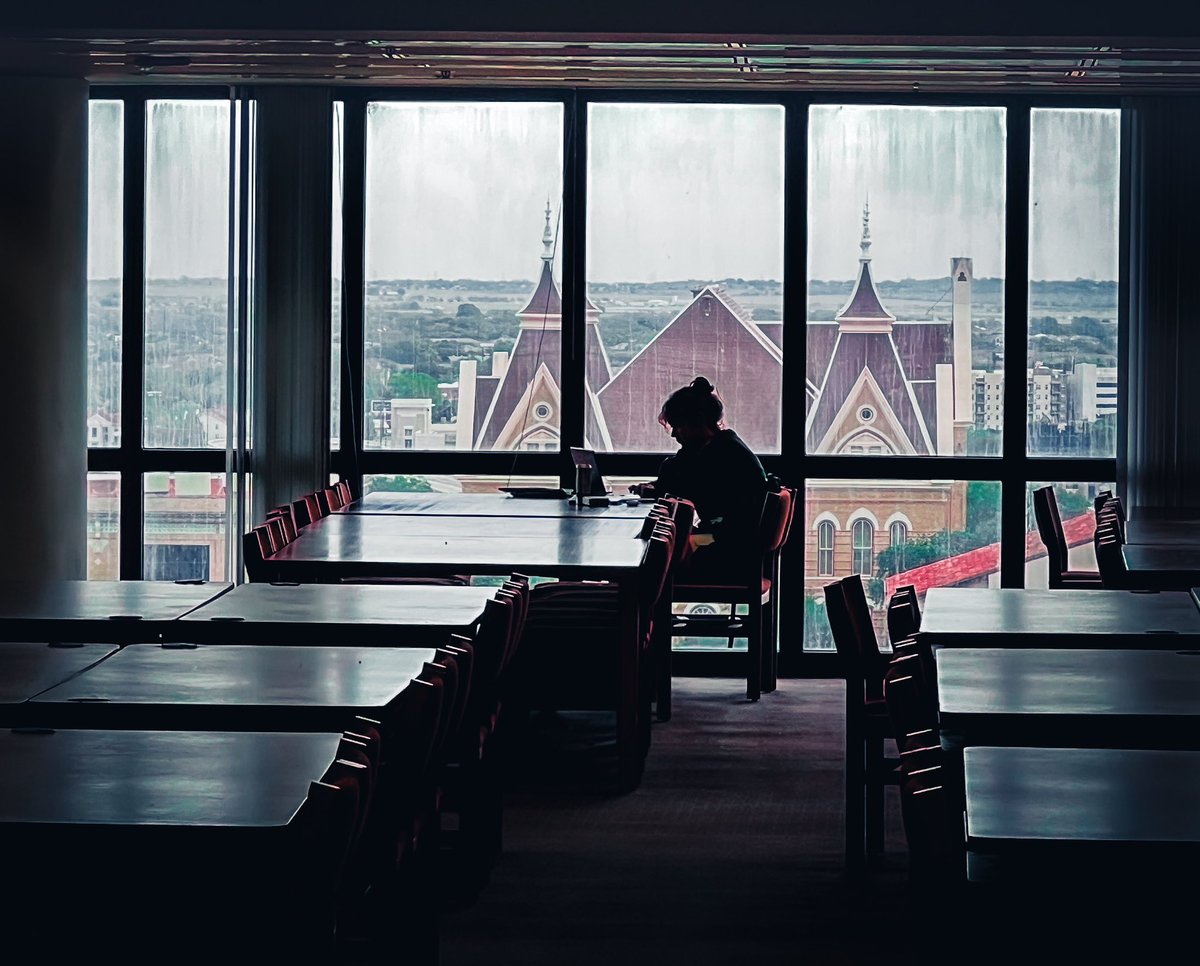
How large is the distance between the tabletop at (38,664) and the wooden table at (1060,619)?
6.72ft

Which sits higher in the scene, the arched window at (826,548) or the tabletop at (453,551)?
the tabletop at (453,551)

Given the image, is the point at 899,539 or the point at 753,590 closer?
the point at 753,590

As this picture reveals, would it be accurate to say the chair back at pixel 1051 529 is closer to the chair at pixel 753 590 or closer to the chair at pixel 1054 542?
the chair at pixel 1054 542

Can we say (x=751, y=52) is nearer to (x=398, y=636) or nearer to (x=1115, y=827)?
(x=398, y=636)

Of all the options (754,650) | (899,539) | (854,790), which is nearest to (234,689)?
(854,790)

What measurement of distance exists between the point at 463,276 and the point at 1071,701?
5507 millimetres

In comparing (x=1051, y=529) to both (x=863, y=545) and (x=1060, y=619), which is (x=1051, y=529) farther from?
(x=1060, y=619)

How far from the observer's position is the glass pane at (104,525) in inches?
328

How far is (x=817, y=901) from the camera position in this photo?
443 cm

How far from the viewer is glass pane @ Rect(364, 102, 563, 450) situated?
817 cm

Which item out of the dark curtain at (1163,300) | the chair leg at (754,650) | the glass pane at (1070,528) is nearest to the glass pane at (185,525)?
the chair leg at (754,650)

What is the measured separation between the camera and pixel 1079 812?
238 centimetres

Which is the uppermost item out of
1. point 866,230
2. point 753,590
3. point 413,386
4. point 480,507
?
point 866,230

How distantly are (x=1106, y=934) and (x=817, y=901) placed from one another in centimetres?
213
